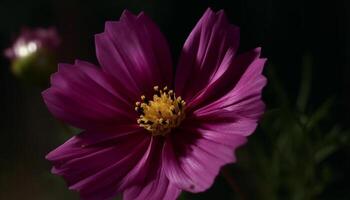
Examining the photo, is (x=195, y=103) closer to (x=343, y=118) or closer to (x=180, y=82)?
(x=180, y=82)

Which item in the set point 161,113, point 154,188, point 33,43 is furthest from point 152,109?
point 33,43

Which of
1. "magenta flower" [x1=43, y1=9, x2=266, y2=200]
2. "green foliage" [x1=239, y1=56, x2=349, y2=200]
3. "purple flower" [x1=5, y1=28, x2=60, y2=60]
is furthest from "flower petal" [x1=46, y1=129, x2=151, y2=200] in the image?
"purple flower" [x1=5, y1=28, x2=60, y2=60]

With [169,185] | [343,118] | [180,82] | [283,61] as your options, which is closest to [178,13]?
[283,61]

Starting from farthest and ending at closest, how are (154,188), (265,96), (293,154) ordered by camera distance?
(265,96)
(293,154)
(154,188)

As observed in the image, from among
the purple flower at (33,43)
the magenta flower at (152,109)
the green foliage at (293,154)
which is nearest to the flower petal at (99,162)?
the magenta flower at (152,109)

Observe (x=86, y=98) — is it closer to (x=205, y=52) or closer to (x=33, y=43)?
(x=205, y=52)

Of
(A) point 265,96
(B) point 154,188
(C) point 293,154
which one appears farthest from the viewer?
(A) point 265,96
